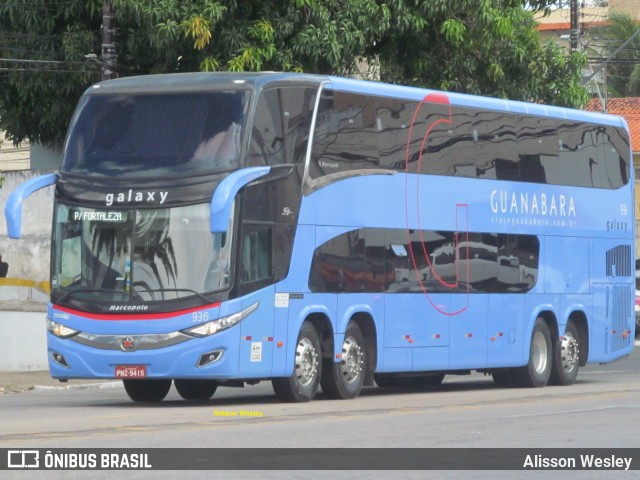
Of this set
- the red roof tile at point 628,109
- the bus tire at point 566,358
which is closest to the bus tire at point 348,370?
the bus tire at point 566,358

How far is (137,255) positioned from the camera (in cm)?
1764

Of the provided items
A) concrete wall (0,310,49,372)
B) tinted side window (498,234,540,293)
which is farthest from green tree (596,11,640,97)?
concrete wall (0,310,49,372)

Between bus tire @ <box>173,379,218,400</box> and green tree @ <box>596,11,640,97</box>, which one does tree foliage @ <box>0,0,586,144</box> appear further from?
green tree @ <box>596,11,640,97</box>

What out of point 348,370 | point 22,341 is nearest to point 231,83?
point 348,370

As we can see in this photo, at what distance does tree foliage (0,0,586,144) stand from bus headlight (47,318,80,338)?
27.1ft

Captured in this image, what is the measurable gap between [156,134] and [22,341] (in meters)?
9.22

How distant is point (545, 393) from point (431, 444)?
344 inches

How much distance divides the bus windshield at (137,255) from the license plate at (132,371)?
0.77 meters

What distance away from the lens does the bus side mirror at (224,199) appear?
16.8m

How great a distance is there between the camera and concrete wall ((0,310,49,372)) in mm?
25859

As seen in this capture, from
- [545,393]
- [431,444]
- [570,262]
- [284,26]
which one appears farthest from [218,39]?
[431,444]

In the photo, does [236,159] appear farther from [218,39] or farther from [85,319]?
[218,39]

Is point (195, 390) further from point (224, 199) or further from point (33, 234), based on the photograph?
point (33, 234)

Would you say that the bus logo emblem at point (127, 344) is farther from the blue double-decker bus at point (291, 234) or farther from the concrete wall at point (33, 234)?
the concrete wall at point (33, 234)
